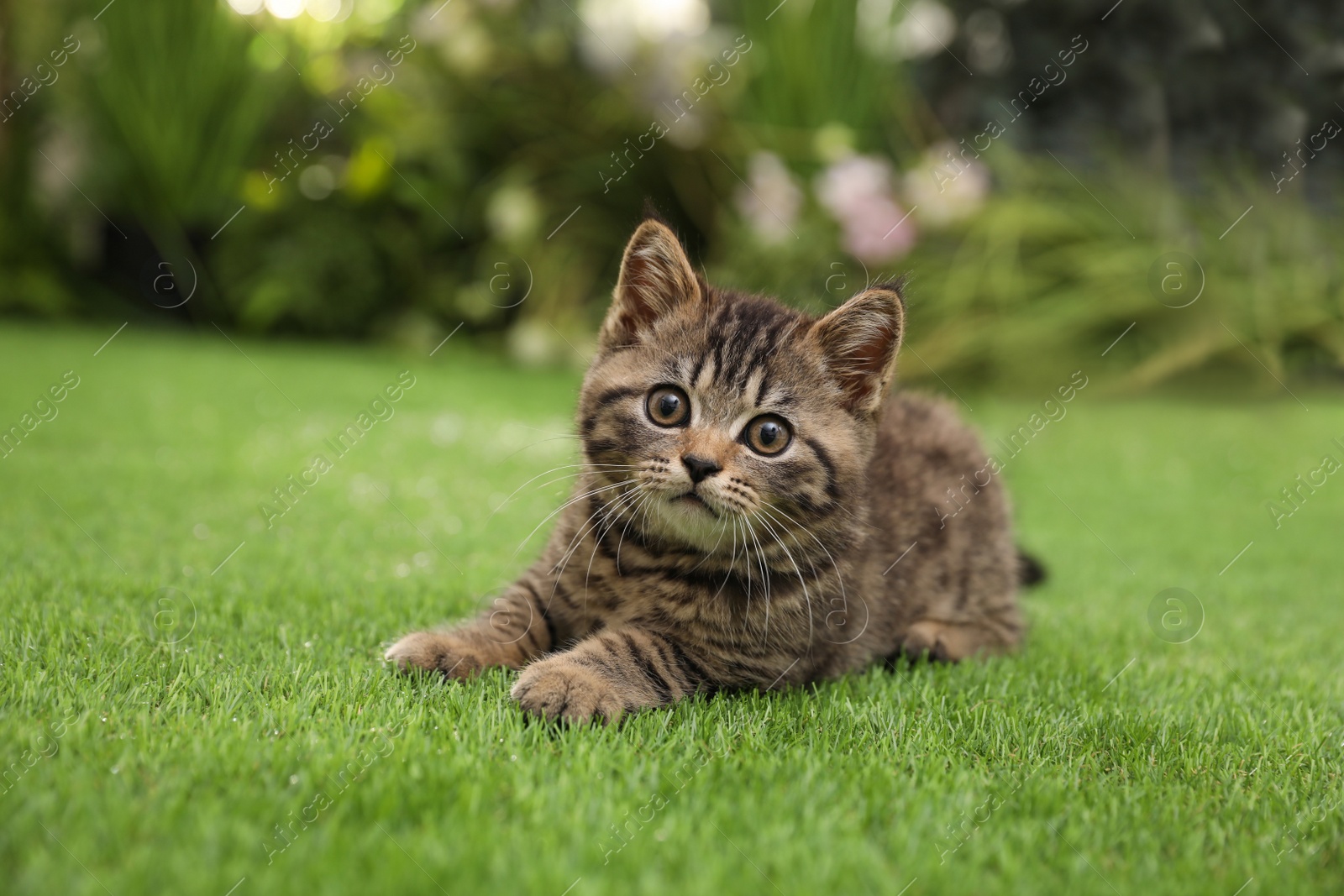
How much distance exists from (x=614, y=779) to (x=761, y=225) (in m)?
5.32

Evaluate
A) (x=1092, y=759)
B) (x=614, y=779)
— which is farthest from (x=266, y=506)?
(x=1092, y=759)

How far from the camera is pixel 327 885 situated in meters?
1.11

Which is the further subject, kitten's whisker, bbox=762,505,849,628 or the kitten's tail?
the kitten's tail

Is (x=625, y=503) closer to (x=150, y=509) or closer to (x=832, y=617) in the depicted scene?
(x=832, y=617)

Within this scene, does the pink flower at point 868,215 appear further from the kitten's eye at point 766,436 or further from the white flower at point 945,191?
the kitten's eye at point 766,436

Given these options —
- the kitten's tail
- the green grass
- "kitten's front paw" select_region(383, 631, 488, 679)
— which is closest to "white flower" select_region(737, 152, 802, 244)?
the green grass

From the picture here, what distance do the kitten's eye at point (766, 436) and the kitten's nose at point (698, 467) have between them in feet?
0.51

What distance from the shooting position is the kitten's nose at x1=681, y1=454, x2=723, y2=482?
1.84 metres

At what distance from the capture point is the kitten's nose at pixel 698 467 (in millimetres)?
1842

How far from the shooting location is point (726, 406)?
1.98m

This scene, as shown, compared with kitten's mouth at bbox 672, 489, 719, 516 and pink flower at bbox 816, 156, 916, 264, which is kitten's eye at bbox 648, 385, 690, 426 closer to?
kitten's mouth at bbox 672, 489, 719, 516

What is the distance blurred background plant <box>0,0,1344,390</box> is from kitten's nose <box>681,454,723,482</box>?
14.5 ft

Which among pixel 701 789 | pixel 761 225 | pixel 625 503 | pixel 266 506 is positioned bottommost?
pixel 701 789

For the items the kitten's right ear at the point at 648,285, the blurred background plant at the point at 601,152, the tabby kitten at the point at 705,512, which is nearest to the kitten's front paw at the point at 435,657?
the tabby kitten at the point at 705,512
